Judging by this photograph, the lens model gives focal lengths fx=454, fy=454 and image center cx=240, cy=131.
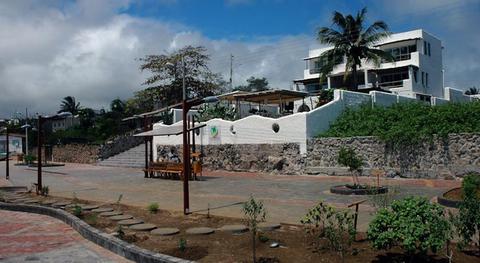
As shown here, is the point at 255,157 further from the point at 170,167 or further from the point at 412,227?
the point at 412,227

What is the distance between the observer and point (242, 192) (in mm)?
14648

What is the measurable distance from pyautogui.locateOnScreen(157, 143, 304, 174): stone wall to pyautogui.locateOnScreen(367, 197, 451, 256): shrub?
595 inches

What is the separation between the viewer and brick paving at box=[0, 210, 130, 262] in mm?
7168

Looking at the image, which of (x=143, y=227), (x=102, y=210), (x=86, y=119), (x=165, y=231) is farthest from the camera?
(x=86, y=119)

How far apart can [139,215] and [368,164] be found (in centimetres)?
1112

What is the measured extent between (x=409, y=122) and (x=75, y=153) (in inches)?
1120

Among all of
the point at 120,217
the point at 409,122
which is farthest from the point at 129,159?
the point at 120,217

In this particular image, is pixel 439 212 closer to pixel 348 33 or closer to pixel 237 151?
pixel 237 151

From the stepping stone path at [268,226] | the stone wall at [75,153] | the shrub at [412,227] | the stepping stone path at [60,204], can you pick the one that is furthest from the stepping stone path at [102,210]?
the stone wall at [75,153]

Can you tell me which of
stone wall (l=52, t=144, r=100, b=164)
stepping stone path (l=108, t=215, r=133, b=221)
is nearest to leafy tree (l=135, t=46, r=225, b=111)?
stone wall (l=52, t=144, r=100, b=164)

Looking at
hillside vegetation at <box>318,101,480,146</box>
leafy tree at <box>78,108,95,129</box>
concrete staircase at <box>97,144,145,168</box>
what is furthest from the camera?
leafy tree at <box>78,108,95,129</box>

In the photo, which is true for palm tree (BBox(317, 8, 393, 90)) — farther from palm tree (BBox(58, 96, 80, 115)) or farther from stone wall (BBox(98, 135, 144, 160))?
palm tree (BBox(58, 96, 80, 115))

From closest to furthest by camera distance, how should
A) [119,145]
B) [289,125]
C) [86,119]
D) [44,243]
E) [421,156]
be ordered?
1. [44,243]
2. [421,156]
3. [289,125]
4. [119,145]
5. [86,119]

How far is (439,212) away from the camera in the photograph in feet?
17.3
